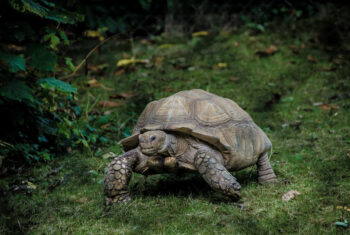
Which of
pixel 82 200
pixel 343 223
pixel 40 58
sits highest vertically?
pixel 40 58

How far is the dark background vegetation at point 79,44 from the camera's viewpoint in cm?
352

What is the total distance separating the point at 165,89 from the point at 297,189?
10.6 feet

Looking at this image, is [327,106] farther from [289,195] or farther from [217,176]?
[217,176]

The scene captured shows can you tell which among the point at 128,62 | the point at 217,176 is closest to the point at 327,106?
the point at 217,176

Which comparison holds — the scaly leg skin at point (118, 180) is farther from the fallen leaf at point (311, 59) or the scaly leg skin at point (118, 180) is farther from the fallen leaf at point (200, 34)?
the fallen leaf at point (200, 34)

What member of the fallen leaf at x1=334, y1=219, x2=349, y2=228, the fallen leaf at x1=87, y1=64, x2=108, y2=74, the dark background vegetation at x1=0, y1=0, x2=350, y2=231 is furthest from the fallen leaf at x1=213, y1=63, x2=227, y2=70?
the fallen leaf at x1=334, y1=219, x2=349, y2=228

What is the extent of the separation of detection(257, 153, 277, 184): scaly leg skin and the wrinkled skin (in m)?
0.47

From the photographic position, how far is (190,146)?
3.11 m

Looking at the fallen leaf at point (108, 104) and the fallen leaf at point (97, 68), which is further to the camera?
the fallen leaf at point (97, 68)

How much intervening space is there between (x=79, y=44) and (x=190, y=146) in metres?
5.43

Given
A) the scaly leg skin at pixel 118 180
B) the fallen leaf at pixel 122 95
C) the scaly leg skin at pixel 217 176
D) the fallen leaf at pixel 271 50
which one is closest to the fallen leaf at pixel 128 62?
the fallen leaf at pixel 122 95

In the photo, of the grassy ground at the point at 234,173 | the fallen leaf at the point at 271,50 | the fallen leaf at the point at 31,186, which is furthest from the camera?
the fallen leaf at the point at 271,50

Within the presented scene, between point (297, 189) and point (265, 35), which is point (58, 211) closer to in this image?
point (297, 189)

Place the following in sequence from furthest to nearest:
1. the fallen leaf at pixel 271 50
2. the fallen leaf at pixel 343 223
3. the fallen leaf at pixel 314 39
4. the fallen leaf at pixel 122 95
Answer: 1. the fallen leaf at pixel 314 39
2. the fallen leaf at pixel 271 50
3. the fallen leaf at pixel 122 95
4. the fallen leaf at pixel 343 223
